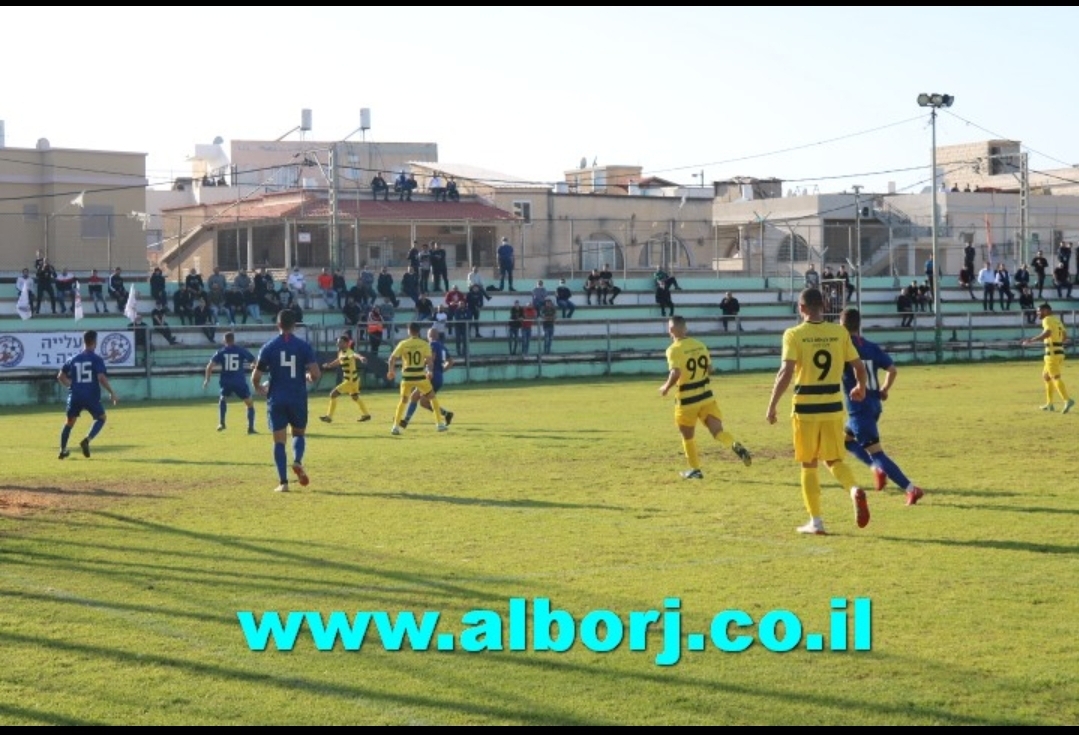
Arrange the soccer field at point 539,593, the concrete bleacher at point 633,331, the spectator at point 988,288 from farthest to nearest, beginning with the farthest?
1. the spectator at point 988,288
2. the concrete bleacher at point 633,331
3. the soccer field at point 539,593

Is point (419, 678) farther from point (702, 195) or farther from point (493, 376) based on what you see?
point (702, 195)

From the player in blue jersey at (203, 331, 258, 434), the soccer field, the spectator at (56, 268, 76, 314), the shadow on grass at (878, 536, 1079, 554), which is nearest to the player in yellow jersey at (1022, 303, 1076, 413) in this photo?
the soccer field

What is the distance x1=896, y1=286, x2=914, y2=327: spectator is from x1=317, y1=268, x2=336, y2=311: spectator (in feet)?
61.7

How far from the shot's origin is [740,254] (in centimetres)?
6166

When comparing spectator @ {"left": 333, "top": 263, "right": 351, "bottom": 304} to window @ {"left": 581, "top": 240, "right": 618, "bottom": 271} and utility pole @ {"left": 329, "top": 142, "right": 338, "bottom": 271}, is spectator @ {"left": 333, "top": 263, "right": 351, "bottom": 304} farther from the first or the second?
window @ {"left": 581, "top": 240, "right": 618, "bottom": 271}

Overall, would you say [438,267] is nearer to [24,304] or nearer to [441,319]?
[441,319]

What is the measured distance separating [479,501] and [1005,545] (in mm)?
5702

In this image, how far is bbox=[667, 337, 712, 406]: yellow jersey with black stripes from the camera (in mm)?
17266

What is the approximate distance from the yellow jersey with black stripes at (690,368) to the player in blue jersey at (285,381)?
4167mm

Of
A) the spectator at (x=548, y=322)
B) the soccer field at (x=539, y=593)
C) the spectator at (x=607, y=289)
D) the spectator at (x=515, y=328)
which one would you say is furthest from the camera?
the spectator at (x=607, y=289)

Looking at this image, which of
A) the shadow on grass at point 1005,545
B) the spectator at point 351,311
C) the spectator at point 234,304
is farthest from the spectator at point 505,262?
the shadow on grass at point 1005,545

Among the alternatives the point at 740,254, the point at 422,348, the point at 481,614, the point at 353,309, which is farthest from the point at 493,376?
the point at 481,614

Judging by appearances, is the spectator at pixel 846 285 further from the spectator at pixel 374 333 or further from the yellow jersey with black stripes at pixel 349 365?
the yellow jersey with black stripes at pixel 349 365

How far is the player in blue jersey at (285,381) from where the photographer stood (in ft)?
54.2
